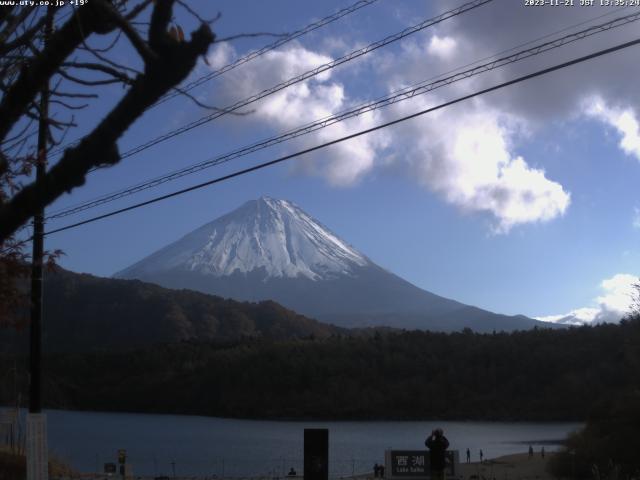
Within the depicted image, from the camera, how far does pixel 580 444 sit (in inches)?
1329

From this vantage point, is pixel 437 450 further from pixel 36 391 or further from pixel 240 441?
pixel 240 441

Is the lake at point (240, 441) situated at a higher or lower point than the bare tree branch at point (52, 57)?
lower

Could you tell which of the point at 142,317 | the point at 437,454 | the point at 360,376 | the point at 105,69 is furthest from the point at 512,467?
the point at 142,317

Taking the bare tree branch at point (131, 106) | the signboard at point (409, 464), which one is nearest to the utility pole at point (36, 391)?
the bare tree branch at point (131, 106)

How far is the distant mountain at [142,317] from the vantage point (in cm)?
13700

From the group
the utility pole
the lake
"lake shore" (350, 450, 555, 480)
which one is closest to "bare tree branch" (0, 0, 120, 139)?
the utility pole

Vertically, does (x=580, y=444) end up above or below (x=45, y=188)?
below

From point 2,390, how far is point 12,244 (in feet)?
244

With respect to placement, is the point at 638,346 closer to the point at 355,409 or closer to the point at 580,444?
the point at 580,444

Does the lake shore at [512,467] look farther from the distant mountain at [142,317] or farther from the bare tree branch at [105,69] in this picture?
the distant mountain at [142,317]

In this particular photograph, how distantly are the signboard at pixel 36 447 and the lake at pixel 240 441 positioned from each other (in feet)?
95.3

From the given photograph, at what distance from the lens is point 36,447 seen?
39.3 ft

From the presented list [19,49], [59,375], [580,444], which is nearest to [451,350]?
[59,375]

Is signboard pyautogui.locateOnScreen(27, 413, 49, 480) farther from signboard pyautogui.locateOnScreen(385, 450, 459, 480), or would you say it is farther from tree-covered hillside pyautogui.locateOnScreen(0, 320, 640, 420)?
tree-covered hillside pyautogui.locateOnScreen(0, 320, 640, 420)
